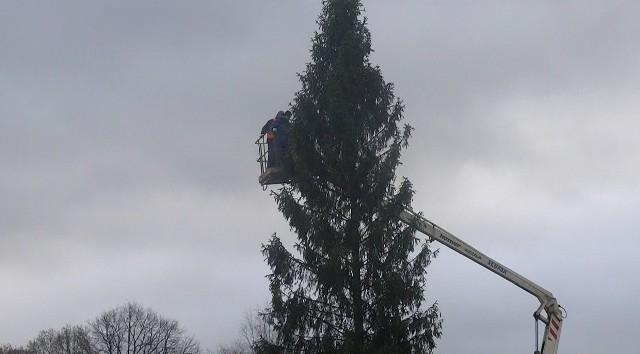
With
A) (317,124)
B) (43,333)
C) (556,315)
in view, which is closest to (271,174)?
(317,124)

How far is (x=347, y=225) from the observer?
26969 millimetres

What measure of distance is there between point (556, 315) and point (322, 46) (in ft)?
35.2

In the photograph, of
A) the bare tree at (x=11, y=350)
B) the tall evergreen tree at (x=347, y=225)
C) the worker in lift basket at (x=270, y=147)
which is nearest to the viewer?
the tall evergreen tree at (x=347, y=225)

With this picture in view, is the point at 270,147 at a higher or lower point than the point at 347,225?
higher

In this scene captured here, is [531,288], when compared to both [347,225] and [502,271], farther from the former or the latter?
[347,225]

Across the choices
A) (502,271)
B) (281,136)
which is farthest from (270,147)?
(502,271)

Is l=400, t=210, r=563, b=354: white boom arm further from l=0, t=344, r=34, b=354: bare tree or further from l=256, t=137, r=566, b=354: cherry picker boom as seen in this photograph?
l=0, t=344, r=34, b=354: bare tree

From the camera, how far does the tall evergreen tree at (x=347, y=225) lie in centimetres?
2584

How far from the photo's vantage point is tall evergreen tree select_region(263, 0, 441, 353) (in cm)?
2584

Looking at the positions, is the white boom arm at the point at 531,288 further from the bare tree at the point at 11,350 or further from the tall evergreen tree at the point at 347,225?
the bare tree at the point at 11,350

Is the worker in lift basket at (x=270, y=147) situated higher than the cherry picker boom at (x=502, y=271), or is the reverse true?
the worker in lift basket at (x=270, y=147)

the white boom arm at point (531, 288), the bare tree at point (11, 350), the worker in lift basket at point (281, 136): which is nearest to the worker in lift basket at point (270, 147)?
the worker in lift basket at point (281, 136)

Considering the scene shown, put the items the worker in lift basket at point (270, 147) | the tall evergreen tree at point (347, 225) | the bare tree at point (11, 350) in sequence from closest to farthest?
the tall evergreen tree at point (347, 225) → the worker in lift basket at point (270, 147) → the bare tree at point (11, 350)

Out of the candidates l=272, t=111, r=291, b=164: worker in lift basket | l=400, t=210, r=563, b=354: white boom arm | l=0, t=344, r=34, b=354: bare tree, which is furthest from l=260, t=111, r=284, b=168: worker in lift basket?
l=0, t=344, r=34, b=354: bare tree
